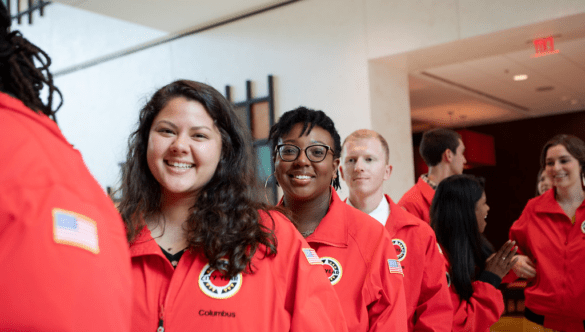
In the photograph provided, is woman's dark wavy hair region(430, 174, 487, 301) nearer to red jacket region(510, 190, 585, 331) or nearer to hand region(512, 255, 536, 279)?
hand region(512, 255, 536, 279)

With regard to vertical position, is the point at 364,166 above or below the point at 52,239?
above

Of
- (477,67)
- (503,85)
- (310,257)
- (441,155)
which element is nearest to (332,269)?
(310,257)

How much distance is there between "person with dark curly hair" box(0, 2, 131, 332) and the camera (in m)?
0.51

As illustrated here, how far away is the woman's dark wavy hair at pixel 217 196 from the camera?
4.01 feet

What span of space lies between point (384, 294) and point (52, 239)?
1334 mm

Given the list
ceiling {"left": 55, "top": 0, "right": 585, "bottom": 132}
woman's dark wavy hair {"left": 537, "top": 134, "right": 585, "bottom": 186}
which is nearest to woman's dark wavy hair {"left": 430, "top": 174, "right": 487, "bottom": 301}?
woman's dark wavy hair {"left": 537, "top": 134, "right": 585, "bottom": 186}

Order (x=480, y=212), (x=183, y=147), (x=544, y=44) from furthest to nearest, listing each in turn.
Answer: (x=544, y=44) → (x=480, y=212) → (x=183, y=147)

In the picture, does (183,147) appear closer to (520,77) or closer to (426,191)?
(426,191)

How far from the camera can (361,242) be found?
1.80 metres

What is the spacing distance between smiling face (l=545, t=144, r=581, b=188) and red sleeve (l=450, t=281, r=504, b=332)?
1.10 meters

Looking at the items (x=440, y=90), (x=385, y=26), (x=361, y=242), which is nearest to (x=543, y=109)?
(x=440, y=90)

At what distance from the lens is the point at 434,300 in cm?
202

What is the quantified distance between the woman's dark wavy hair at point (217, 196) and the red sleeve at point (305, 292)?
0.17 feet

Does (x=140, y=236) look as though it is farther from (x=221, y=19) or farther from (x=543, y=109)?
(x=543, y=109)
